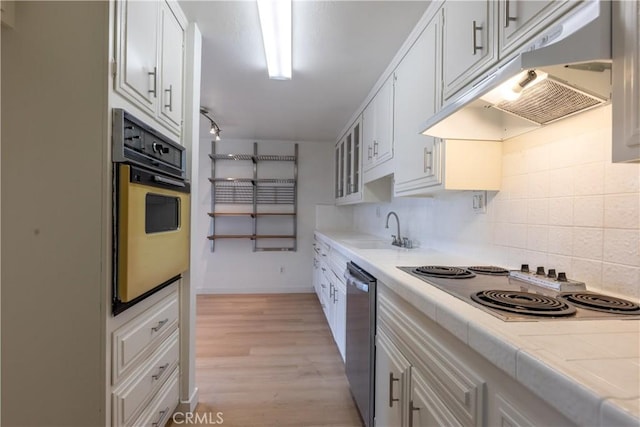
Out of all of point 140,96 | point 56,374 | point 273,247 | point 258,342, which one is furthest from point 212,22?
point 273,247

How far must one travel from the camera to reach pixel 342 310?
2471 mm

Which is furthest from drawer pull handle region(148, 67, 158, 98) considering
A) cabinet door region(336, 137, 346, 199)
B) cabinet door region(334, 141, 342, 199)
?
cabinet door region(334, 141, 342, 199)

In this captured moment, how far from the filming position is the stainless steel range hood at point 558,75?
79 cm

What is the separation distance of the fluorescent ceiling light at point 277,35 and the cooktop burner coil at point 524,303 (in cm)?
163

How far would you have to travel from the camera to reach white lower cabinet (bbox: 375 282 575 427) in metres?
0.69

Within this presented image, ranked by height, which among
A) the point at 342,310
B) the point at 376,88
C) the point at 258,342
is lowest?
the point at 258,342

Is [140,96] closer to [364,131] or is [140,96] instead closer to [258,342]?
[364,131]

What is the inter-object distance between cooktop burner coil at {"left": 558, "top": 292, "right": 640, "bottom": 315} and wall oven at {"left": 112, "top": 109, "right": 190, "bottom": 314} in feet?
4.95

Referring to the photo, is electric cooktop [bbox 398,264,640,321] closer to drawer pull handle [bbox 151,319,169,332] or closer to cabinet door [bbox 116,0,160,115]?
drawer pull handle [bbox 151,319,169,332]

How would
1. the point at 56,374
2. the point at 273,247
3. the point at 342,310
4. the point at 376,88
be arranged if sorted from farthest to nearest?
the point at 273,247
the point at 376,88
the point at 342,310
the point at 56,374

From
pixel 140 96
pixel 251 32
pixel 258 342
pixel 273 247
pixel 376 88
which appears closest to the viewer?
pixel 140 96

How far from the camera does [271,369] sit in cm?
246

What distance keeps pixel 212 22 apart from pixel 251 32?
0.23 m

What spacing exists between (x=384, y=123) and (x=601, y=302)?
1.86 metres
